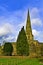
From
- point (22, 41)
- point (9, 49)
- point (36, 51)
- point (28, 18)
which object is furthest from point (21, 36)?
point (28, 18)

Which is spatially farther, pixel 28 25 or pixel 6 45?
pixel 28 25

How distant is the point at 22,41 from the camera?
68.1 meters

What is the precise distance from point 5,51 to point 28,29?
66.5 metres

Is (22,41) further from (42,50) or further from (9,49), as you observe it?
(42,50)

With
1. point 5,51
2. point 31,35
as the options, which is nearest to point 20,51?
point 5,51

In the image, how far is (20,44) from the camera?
224 ft

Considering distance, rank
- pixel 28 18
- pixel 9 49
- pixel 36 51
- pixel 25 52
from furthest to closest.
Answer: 1. pixel 28 18
2. pixel 36 51
3. pixel 9 49
4. pixel 25 52

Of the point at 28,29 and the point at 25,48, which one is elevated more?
the point at 28,29

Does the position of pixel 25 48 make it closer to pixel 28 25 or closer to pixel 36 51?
pixel 36 51

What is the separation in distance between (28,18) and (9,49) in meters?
66.3

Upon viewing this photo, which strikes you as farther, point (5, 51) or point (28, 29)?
point (28, 29)

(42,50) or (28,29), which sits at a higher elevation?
(28,29)

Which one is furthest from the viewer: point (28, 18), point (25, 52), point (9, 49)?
point (28, 18)

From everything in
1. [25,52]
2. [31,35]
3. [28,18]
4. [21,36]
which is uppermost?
[28,18]
